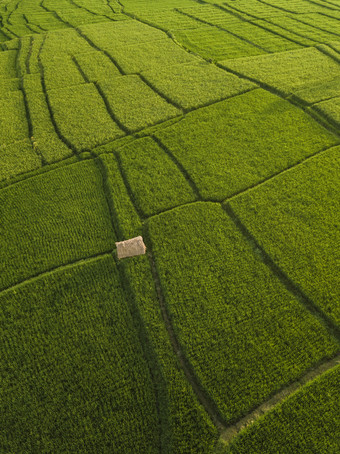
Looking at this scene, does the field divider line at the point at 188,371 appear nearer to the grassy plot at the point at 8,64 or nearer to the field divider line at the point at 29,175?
the field divider line at the point at 29,175

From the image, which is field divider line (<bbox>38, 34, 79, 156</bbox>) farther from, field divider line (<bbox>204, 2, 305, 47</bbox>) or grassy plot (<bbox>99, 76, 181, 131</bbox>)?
field divider line (<bbox>204, 2, 305, 47</bbox>)

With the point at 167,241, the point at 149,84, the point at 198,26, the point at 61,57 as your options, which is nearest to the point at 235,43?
the point at 198,26

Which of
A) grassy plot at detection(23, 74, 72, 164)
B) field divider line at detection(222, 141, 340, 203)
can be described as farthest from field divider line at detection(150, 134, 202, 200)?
grassy plot at detection(23, 74, 72, 164)

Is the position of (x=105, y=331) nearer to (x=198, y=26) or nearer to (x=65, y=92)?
(x=65, y=92)

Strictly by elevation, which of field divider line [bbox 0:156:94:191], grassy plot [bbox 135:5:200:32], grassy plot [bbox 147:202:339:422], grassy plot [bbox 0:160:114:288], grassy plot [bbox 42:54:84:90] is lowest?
grassy plot [bbox 147:202:339:422]

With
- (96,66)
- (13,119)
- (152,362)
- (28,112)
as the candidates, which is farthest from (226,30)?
(152,362)

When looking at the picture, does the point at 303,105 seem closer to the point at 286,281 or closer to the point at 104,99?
the point at 104,99
